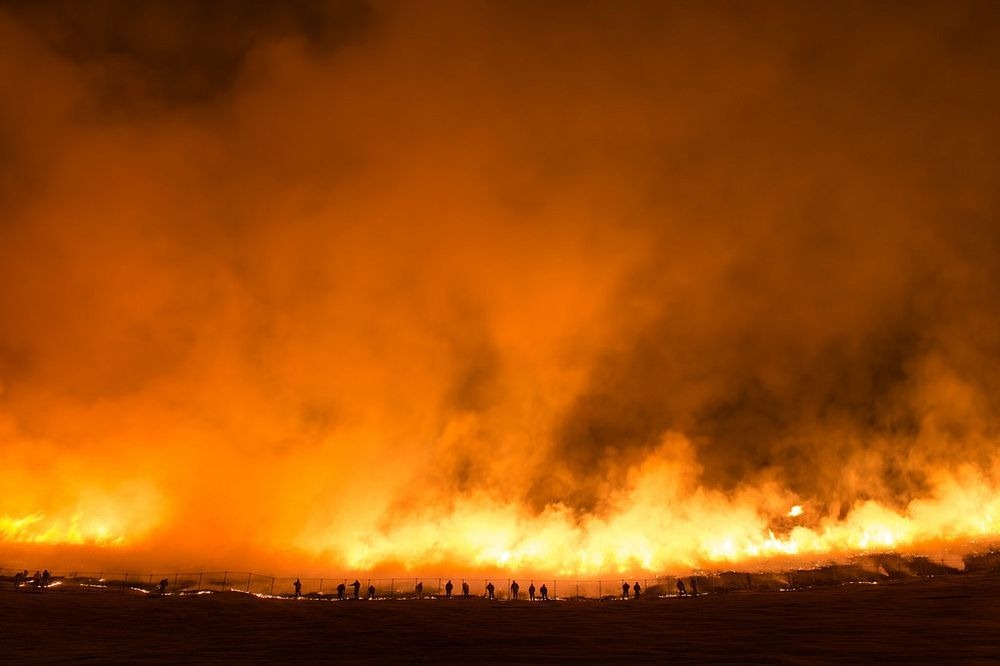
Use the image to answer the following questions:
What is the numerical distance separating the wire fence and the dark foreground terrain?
14.1ft

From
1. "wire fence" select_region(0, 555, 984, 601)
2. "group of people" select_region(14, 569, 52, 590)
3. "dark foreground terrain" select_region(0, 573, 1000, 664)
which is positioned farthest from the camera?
"wire fence" select_region(0, 555, 984, 601)

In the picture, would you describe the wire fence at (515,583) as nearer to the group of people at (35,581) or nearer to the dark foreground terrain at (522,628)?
the group of people at (35,581)

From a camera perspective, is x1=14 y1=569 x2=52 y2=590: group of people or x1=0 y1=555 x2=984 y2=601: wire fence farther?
x1=0 y1=555 x2=984 y2=601: wire fence

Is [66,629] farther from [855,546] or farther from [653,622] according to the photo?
[855,546]

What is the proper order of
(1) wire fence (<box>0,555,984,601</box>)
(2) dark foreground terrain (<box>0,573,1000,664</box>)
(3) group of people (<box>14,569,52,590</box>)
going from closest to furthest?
(2) dark foreground terrain (<box>0,573,1000,664</box>) < (3) group of people (<box>14,569,52,590</box>) < (1) wire fence (<box>0,555,984,601</box>)

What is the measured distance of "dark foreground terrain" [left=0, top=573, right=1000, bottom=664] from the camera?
1537 centimetres

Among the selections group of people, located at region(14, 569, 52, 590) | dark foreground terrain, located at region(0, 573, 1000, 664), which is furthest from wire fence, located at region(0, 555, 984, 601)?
dark foreground terrain, located at region(0, 573, 1000, 664)

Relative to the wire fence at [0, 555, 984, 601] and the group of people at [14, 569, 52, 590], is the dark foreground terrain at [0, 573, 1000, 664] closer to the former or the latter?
the group of people at [14, 569, 52, 590]

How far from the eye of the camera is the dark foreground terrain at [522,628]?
1537 centimetres

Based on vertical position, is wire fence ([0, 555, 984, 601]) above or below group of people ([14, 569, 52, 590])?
below

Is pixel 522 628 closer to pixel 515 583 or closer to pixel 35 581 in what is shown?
pixel 515 583

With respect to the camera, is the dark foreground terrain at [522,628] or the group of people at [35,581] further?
the group of people at [35,581]

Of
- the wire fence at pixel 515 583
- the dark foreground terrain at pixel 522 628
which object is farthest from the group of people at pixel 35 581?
the dark foreground terrain at pixel 522 628

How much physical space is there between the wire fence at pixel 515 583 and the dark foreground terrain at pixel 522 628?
4309mm
